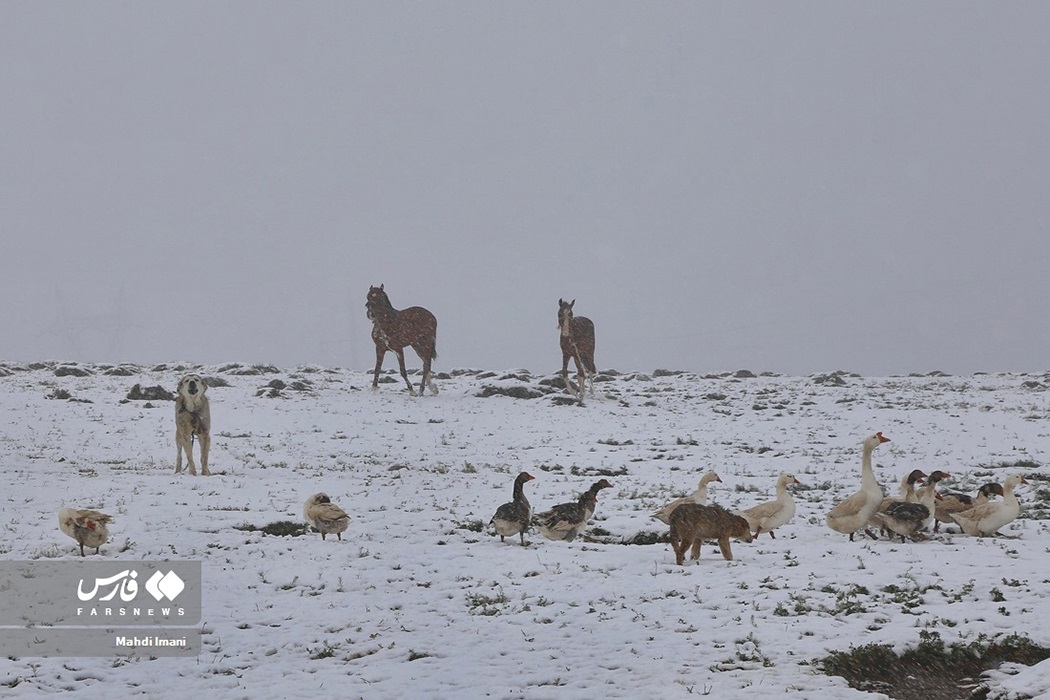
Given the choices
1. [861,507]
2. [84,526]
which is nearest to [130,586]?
[84,526]

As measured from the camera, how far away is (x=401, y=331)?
33375mm

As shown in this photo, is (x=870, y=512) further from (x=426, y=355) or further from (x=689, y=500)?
(x=426, y=355)

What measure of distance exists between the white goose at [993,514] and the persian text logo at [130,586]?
1133cm

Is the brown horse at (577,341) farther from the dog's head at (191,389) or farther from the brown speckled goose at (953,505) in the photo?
the brown speckled goose at (953,505)

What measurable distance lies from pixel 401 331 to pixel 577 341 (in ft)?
25.7

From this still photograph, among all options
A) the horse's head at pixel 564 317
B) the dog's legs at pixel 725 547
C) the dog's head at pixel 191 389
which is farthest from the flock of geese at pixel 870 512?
the horse's head at pixel 564 317

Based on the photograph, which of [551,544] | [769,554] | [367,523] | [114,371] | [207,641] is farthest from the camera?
[114,371]

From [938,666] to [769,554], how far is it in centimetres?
387

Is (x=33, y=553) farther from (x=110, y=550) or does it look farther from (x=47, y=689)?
(x=47, y=689)

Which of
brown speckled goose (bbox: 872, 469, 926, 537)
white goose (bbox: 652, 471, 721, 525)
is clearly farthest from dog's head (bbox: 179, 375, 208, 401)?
brown speckled goose (bbox: 872, 469, 926, 537)

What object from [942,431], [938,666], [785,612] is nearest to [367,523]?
[785,612]

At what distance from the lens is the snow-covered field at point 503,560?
23.6 ft

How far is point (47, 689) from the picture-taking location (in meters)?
6.84

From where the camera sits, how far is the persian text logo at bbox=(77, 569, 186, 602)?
937 cm
